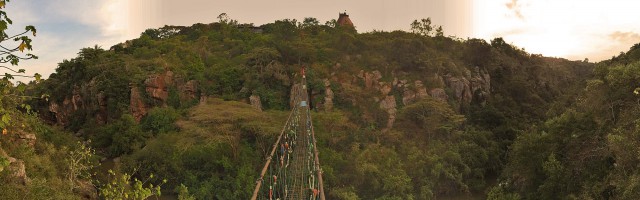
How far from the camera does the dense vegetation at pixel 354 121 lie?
11.6 metres

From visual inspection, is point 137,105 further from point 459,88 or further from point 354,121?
point 459,88

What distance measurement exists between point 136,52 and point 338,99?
12059 mm

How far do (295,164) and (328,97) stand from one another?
33.9ft

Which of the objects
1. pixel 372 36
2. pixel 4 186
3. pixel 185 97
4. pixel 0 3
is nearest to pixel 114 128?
pixel 185 97

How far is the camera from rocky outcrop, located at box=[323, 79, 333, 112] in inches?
868

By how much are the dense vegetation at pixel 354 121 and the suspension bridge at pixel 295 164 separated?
661 millimetres

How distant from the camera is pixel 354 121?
21.3 m

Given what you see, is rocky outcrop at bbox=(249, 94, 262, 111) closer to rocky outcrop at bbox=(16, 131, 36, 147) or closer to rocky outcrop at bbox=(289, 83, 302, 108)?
rocky outcrop at bbox=(289, 83, 302, 108)

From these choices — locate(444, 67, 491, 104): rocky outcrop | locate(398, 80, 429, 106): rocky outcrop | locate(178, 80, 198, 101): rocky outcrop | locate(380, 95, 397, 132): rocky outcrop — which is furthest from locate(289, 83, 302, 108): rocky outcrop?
locate(444, 67, 491, 104): rocky outcrop

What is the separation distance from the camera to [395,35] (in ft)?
93.9

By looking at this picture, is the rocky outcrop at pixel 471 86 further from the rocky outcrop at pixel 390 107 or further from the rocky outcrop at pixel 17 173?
the rocky outcrop at pixel 17 173

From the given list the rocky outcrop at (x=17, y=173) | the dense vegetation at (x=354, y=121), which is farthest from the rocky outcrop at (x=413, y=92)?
the rocky outcrop at (x=17, y=173)

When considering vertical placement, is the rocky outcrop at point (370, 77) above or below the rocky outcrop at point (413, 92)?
above

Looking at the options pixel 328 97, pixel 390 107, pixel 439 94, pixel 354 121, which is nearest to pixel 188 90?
pixel 328 97
